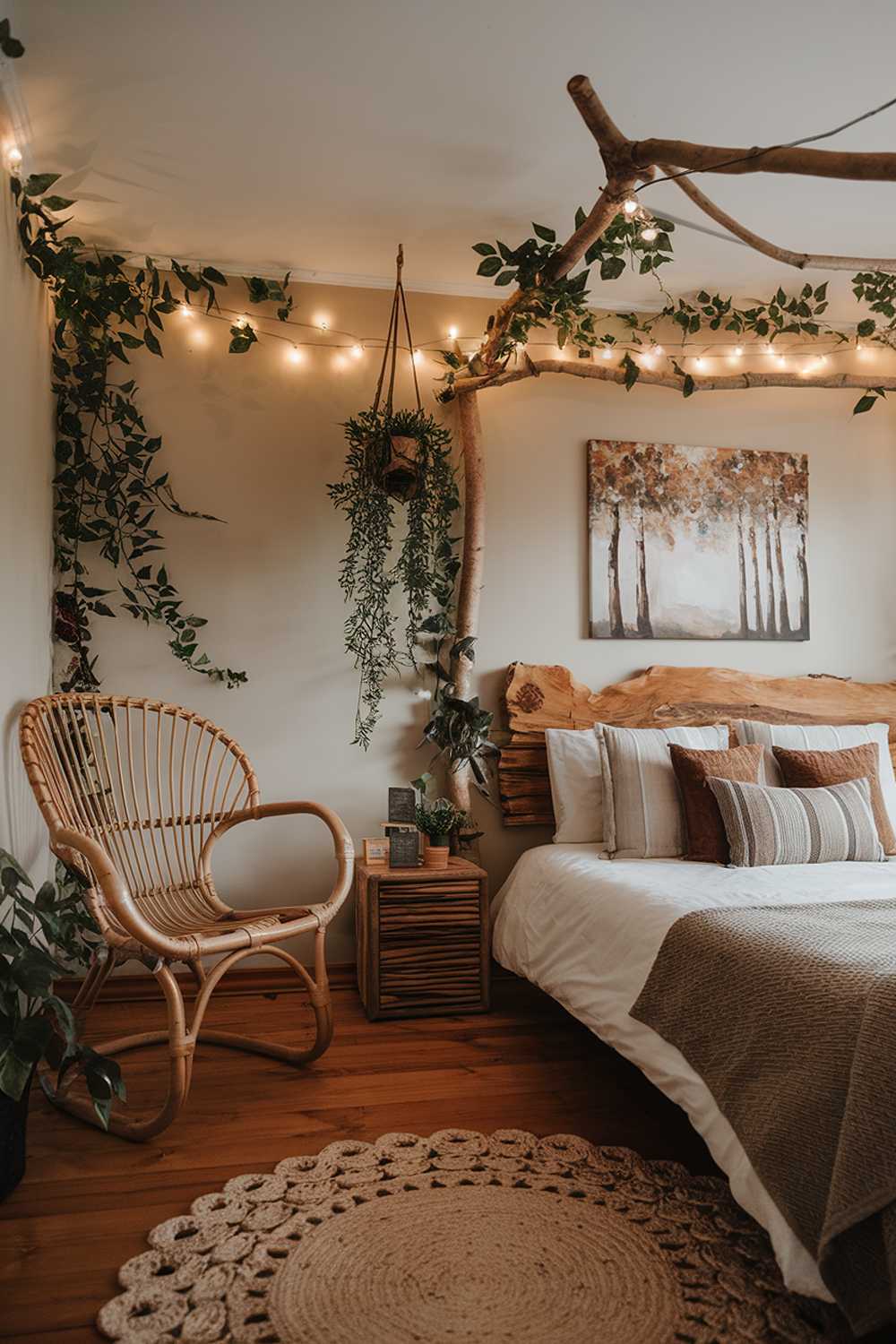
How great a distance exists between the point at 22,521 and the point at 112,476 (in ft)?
2.21

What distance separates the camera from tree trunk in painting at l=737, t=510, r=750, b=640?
396 cm

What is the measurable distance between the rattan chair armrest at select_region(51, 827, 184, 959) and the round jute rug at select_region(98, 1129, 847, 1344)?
0.55m

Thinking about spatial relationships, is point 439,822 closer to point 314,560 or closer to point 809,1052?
point 314,560

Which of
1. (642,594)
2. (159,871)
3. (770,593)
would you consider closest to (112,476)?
(159,871)

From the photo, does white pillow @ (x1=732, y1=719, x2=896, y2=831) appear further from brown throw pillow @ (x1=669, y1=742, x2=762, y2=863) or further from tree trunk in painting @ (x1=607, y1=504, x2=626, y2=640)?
tree trunk in painting @ (x1=607, y1=504, x2=626, y2=640)

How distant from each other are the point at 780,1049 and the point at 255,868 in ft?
7.44

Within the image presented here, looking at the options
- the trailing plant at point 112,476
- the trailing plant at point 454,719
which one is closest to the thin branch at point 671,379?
Answer: the trailing plant at point 454,719

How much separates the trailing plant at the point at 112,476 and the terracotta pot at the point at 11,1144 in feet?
5.45

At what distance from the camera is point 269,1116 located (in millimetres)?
2389

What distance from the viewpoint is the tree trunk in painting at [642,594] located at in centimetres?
387

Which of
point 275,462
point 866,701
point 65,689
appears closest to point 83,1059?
point 65,689

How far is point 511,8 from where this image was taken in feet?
7.25

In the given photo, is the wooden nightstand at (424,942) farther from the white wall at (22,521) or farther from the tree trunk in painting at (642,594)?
the tree trunk in painting at (642,594)

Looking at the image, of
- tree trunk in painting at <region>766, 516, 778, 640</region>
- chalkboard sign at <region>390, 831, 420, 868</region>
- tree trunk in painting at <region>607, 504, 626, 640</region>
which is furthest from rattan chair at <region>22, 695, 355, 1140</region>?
tree trunk in painting at <region>766, 516, 778, 640</region>
